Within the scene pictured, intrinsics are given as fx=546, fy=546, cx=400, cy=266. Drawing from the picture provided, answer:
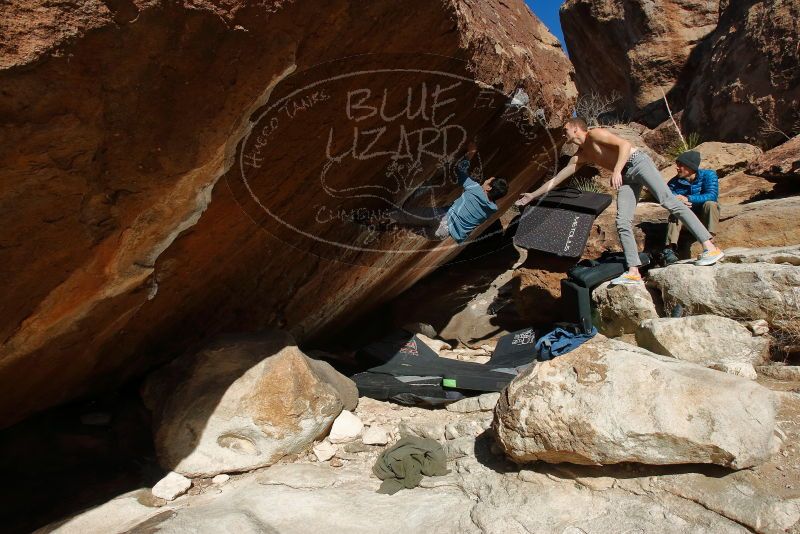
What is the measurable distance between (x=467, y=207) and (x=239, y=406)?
6.83ft

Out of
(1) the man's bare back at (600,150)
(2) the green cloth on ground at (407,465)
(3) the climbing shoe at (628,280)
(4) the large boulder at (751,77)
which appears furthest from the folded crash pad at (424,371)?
(4) the large boulder at (751,77)

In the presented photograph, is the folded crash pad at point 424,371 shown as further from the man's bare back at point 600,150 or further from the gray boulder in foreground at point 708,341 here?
the man's bare back at point 600,150

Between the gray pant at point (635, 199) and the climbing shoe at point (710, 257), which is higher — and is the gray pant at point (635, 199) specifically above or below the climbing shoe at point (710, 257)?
above

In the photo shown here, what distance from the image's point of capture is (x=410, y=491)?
283cm

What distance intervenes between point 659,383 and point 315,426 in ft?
6.46

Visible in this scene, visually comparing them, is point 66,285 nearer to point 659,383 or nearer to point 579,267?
point 659,383

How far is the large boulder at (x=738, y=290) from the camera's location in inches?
142

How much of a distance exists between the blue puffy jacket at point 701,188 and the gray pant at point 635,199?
0.92 metres

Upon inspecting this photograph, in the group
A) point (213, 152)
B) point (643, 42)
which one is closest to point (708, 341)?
point (213, 152)

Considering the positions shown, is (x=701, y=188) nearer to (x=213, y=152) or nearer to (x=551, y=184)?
(x=551, y=184)

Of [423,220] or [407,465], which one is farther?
[423,220]

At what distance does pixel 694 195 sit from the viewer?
16.9 feet

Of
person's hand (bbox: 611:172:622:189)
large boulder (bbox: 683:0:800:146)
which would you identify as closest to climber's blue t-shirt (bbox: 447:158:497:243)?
person's hand (bbox: 611:172:622:189)

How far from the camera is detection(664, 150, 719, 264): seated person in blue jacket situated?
5000mm
